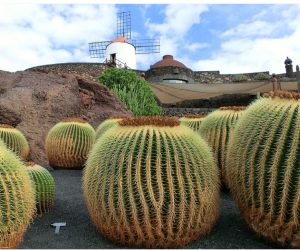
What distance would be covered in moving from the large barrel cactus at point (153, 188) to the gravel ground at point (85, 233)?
0.41 feet

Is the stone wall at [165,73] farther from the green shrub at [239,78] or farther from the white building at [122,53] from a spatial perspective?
the white building at [122,53]

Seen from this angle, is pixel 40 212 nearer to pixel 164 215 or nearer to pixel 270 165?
pixel 164 215

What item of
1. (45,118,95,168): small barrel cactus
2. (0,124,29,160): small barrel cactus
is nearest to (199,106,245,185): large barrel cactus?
(45,118,95,168): small barrel cactus

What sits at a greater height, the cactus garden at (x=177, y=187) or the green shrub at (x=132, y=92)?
the green shrub at (x=132, y=92)

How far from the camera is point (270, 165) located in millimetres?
2963

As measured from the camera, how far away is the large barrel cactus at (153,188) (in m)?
3.01

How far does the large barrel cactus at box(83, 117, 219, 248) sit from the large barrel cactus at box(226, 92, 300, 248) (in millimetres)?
287

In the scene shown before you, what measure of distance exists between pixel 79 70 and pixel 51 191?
23.2 metres

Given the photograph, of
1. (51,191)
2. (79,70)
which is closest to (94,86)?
(51,191)

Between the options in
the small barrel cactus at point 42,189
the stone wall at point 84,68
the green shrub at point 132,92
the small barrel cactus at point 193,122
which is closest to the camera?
the small barrel cactus at point 42,189

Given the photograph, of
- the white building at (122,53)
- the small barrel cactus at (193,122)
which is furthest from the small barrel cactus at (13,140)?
the white building at (122,53)

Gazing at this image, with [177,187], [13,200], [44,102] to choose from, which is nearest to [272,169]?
[177,187]

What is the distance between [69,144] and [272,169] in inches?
188

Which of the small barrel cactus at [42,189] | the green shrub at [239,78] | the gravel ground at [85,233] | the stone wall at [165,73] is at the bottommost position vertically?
the gravel ground at [85,233]
